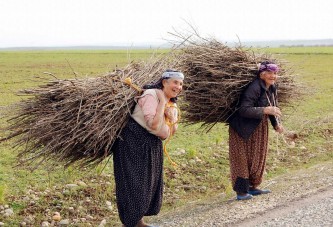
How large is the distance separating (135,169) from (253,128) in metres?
1.61

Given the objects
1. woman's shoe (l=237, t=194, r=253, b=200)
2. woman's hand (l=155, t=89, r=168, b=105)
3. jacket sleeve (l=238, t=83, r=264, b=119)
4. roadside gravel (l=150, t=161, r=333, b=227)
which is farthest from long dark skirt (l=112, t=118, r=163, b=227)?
woman's shoe (l=237, t=194, r=253, b=200)

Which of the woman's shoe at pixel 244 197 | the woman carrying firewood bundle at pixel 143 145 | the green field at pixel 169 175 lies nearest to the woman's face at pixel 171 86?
the woman carrying firewood bundle at pixel 143 145

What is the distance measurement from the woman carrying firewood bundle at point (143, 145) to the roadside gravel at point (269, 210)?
0.60 metres

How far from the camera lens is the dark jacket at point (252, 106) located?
5.38 meters

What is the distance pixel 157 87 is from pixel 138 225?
1314 mm

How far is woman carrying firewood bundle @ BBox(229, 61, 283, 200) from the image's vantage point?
17.8 feet

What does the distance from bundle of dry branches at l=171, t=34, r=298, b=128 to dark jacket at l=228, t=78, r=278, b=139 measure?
163 millimetres

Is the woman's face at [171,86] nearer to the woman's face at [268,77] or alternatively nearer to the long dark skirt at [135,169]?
the long dark skirt at [135,169]

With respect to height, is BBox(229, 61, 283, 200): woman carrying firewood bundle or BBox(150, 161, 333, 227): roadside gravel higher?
BBox(229, 61, 283, 200): woman carrying firewood bundle

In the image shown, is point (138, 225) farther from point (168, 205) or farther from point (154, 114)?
point (168, 205)

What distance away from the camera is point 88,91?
471 centimetres

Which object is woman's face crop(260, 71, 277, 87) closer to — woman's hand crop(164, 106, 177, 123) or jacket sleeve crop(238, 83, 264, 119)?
jacket sleeve crop(238, 83, 264, 119)

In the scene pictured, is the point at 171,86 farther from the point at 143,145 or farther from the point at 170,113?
the point at 143,145

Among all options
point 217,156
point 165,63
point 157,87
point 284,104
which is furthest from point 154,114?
point 217,156
